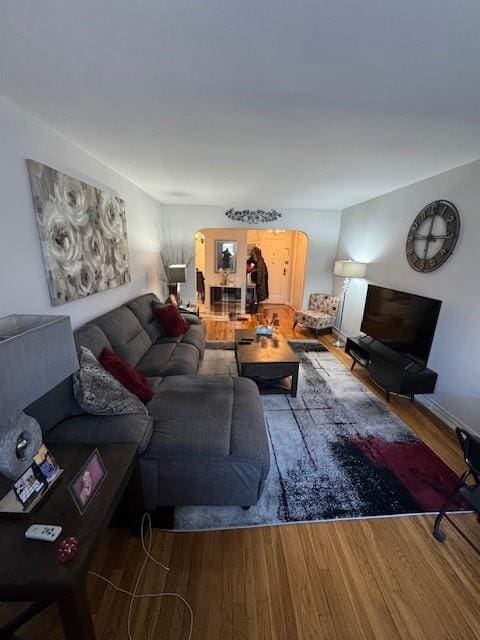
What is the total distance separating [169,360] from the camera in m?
2.80

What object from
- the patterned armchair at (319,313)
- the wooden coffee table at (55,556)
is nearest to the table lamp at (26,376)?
the wooden coffee table at (55,556)

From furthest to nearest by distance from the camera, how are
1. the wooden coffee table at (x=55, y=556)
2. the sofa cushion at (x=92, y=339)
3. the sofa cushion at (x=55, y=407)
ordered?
the sofa cushion at (x=92, y=339) → the sofa cushion at (x=55, y=407) → the wooden coffee table at (x=55, y=556)

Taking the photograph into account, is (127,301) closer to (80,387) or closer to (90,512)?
(80,387)

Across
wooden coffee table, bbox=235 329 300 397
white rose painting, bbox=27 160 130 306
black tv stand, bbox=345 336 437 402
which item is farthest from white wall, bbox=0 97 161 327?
black tv stand, bbox=345 336 437 402

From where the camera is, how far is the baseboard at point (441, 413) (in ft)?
8.26

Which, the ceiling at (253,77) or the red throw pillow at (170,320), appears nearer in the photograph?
the ceiling at (253,77)

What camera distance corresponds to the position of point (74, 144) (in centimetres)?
225

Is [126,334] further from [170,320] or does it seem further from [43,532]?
[43,532]

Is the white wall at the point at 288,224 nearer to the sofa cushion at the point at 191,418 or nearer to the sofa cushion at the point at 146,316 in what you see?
the sofa cushion at the point at 146,316

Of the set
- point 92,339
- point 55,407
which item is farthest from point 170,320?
point 55,407

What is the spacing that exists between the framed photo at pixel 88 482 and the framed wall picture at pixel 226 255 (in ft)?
18.2

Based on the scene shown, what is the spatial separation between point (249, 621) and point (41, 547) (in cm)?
97

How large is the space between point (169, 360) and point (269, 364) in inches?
41.7

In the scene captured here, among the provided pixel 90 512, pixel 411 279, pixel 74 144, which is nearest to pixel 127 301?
pixel 74 144
